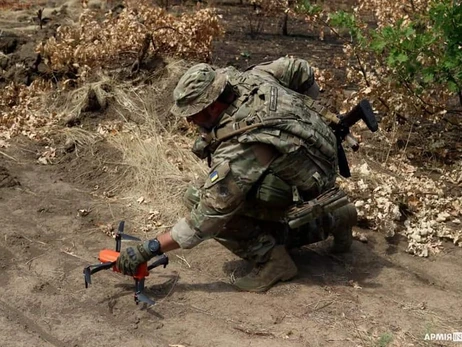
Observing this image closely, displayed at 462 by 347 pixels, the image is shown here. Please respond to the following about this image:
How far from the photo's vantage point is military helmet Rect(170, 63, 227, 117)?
164 inches

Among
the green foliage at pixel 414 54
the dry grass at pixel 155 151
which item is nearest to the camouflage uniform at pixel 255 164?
the dry grass at pixel 155 151

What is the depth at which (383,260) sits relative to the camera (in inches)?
203

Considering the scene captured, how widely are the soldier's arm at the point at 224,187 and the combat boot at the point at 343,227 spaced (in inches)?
35.0

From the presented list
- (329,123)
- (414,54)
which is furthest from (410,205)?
(329,123)

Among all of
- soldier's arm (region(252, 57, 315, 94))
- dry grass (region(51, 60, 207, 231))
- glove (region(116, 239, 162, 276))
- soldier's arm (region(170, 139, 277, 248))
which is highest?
soldier's arm (region(252, 57, 315, 94))

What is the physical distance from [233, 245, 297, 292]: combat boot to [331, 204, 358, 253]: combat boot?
0.49 m

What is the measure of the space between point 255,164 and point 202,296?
958 mm

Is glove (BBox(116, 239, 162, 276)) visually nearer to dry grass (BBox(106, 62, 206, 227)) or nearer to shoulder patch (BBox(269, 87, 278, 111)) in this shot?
shoulder patch (BBox(269, 87, 278, 111))

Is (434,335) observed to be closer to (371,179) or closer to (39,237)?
(371,179)

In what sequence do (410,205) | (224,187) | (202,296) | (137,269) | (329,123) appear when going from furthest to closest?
(410,205) → (329,123) → (202,296) → (137,269) → (224,187)

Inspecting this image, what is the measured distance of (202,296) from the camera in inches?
177

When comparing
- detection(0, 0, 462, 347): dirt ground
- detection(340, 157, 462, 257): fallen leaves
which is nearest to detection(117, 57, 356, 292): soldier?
detection(0, 0, 462, 347): dirt ground

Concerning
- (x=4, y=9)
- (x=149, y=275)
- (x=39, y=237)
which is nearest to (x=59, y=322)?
(x=149, y=275)

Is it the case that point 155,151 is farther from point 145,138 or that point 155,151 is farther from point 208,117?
point 208,117
